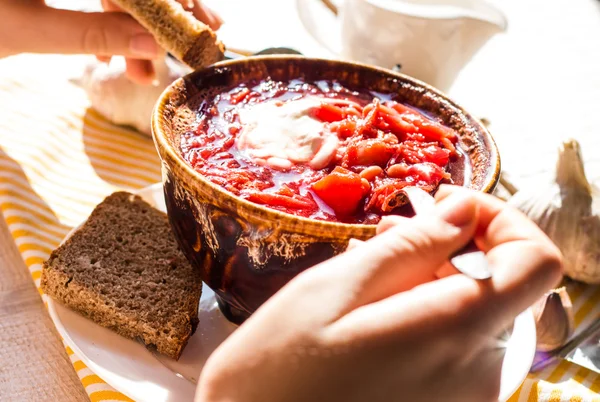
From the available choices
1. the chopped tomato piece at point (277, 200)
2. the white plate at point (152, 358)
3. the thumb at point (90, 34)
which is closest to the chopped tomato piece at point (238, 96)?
the thumb at point (90, 34)

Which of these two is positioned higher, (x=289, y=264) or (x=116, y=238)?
(x=289, y=264)

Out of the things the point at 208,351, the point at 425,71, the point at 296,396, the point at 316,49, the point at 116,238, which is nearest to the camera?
the point at 296,396

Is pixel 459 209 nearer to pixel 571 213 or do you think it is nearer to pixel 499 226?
pixel 499 226

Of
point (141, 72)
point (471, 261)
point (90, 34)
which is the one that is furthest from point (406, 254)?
point (141, 72)

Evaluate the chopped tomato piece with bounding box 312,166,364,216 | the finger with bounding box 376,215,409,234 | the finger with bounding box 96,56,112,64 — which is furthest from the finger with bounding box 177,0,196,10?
the finger with bounding box 376,215,409,234

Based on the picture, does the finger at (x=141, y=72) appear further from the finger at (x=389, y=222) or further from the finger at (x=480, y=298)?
the finger at (x=480, y=298)

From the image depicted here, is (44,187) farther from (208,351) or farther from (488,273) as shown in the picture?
(488,273)

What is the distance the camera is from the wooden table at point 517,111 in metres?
1.34

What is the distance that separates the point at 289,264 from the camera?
1.15m

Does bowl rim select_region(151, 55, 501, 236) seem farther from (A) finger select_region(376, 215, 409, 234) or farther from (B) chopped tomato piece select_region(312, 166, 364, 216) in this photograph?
(A) finger select_region(376, 215, 409, 234)

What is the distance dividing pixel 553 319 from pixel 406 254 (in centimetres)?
93

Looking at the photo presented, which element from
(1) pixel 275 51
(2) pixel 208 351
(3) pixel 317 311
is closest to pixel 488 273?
(3) pixel 317 311

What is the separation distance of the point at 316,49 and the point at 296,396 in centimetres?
247

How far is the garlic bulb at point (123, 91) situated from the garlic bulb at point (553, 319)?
4.28 feet
